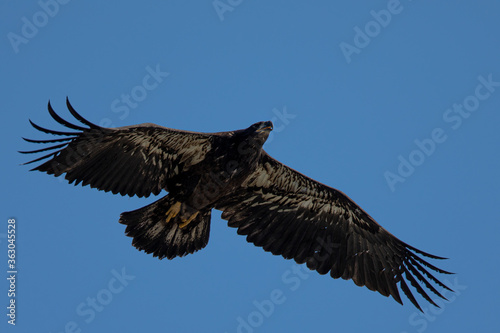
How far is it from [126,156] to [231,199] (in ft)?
6.76

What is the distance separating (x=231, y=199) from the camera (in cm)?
1212

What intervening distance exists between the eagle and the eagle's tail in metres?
0.02

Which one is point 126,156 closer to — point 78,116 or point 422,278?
point 78,116

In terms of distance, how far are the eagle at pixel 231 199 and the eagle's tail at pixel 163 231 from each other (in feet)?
0.05

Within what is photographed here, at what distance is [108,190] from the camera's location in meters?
10.8

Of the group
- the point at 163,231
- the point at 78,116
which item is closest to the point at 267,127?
the point at 163,231

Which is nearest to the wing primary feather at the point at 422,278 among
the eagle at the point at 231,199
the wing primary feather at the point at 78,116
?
the eagle at the point at 231,199

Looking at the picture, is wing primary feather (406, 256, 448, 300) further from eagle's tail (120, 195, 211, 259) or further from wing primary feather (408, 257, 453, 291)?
eagle's tail (120, 195, 211, 259)

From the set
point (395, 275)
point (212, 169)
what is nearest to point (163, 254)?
point (212, 169)

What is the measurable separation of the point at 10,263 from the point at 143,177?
306 centimetres

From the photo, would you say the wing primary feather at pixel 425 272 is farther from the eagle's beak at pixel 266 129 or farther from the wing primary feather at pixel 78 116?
the wing primary feather at pixel 78 116

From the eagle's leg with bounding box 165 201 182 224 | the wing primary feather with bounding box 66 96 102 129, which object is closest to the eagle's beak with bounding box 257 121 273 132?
the eagle's leg with bounding box 165 201 182 224

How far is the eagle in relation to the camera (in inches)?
422

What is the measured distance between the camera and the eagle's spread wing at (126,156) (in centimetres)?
1044
